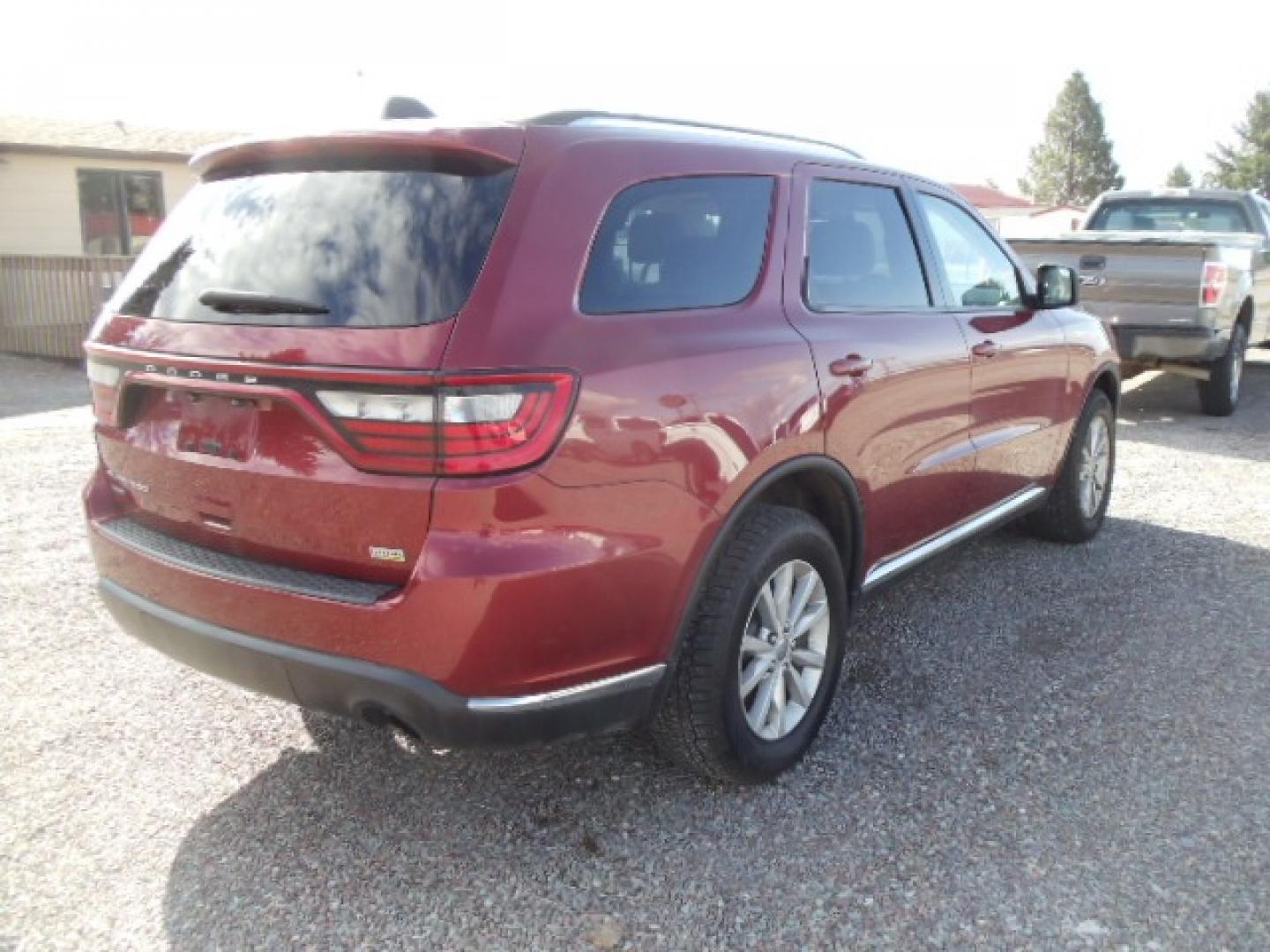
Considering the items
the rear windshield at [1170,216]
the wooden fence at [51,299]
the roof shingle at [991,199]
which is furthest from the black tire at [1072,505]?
the roof shingle at [991,199]

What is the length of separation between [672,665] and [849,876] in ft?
2.19

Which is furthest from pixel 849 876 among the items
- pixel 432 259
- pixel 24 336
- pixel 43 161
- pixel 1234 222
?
pixel 43 161

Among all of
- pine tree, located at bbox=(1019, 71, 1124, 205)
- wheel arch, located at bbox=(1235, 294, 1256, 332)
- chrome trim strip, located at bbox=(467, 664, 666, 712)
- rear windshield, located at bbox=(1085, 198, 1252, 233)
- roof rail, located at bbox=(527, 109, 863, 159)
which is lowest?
chrome trim strip, located at bbox=(467, 664, 666, 712)

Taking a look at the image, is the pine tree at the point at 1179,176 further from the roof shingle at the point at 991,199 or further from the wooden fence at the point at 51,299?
the wooden fence at the point at 51,299

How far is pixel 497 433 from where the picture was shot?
226 centimetres

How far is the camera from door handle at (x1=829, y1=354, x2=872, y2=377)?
124 inches

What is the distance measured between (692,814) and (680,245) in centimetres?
153

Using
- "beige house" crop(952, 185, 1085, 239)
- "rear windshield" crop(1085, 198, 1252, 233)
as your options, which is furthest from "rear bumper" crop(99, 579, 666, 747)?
"beige house" crop(952, 185, 1085, 239)

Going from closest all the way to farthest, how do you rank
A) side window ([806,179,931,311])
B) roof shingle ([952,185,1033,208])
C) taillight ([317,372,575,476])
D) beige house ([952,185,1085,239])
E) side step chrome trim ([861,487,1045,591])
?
1. taillight ([317,372,575,476])
2. side window ([806,179,931,311])
3. side step chrome trim ([861,487,1045,591])
4. beige house ([952,185,1085,239])
5. roof shingle ([952,185,1033,208])

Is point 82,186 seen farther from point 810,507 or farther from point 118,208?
point 810,507

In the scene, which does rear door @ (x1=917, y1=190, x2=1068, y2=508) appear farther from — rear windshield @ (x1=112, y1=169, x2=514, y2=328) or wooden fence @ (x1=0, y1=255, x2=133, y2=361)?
wooden fence @ (x1=0, y1=255, x2=133, y2=361)

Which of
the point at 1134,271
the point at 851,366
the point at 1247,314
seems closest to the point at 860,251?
the point at 851,366

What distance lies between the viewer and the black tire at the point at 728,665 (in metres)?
2.77

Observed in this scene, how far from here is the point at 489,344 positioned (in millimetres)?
2260
